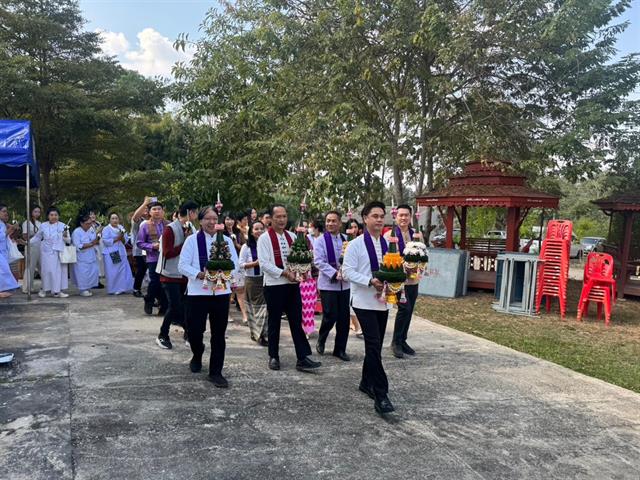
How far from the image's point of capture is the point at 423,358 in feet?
19.9

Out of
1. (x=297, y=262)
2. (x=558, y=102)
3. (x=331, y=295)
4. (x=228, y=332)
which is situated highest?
(x=558, y=102)

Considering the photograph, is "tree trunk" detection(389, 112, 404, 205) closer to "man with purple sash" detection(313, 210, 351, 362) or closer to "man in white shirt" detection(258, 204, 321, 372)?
"man with purple sash" detection(313, 210, 351, 362)

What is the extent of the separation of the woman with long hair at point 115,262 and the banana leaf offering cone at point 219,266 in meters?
6.09

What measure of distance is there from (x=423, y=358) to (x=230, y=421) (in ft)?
9.40

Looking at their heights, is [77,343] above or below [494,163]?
below

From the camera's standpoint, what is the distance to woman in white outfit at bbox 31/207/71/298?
31.0ft

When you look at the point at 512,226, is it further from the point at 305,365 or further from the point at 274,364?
the point at 274,364

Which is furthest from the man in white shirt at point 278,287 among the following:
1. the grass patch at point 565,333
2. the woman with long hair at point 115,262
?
the woman with long hair at point 115,262

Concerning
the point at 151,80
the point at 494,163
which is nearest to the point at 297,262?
the point at 494,163

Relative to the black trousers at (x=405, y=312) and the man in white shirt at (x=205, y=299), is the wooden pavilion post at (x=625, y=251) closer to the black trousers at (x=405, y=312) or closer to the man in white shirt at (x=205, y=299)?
the black trousers at (x=405, y=312)

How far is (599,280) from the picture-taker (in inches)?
352

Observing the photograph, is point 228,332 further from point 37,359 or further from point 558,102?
point 558,102

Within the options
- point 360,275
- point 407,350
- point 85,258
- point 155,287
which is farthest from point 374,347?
point 85,258

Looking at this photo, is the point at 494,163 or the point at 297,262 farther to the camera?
the point at 494,163
